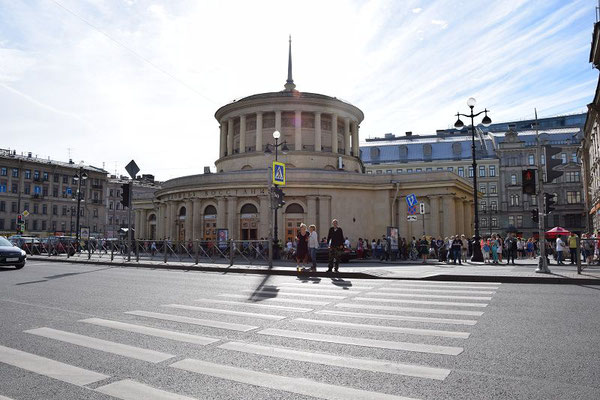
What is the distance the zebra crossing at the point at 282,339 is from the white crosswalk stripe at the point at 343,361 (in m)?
0.01

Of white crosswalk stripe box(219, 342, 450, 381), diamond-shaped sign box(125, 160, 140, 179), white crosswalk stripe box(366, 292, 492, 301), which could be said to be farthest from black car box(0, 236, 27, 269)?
white crosswalk stripe box(219, 342, 450, 381)

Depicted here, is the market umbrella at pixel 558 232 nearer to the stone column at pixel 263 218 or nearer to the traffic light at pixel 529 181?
the traffic light at pixel 529 181

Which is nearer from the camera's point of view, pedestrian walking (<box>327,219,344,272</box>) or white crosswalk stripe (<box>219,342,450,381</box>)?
white crosswalk stripe (<box>219,342,450,381</box>)

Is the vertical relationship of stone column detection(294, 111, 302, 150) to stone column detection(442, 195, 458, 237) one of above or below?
above

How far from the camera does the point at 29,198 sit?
75438mm

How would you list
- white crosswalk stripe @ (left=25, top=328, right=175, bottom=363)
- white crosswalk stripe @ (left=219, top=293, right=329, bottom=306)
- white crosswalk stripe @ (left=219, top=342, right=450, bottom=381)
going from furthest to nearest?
white crosswalk stripe @ (left=219, top=293, right=329, bottom=306) < white crosswalk stripe @ (left=25, top=328, right=175, bottom=363) < white crosswalk stripe @ (left=219, top=342, right=450, bottom=381)

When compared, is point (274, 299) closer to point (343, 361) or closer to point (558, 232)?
point (343, 361)

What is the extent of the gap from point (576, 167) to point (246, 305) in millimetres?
75311

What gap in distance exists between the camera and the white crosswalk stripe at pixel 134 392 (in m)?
4.28

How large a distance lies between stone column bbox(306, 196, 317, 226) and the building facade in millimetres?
51866

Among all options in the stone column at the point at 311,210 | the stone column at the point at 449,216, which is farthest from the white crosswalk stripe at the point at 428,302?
the stone column at the point at 449,216

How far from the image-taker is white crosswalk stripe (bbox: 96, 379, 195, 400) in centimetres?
428

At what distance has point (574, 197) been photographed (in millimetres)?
69688

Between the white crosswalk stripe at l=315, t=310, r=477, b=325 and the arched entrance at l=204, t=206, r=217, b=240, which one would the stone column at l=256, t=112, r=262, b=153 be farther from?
the white crosswalk stripe at l=315, t=310, r=477, b=325
